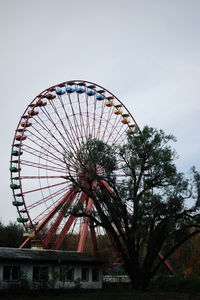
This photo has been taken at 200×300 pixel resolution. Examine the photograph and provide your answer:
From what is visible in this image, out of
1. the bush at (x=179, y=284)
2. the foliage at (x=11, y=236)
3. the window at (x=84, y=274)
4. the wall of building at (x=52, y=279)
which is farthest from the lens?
the foliage at (x=11, y=236)

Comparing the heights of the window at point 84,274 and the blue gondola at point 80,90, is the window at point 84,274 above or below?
below

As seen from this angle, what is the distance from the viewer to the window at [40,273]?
96.5ft

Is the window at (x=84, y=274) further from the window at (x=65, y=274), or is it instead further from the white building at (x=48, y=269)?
the window at (x=65, y=274)

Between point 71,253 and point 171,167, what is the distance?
10448mm

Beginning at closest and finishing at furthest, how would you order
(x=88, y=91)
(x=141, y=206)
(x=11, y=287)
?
(x=11, y=287), (x=141, y=206), (x=88, y=91)

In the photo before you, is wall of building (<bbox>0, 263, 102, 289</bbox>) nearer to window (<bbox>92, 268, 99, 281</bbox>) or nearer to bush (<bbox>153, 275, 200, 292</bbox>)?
window (<bbox>92, 268, 99, 281</bbox>)

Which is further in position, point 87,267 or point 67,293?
point 87,267

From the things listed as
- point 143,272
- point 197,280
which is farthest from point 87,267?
point 197,280

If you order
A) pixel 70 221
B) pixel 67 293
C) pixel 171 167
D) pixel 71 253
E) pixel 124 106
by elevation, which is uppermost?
pixel 124 106

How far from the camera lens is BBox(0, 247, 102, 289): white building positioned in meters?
27.9

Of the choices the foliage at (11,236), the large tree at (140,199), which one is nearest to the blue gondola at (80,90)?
the large tree at (140,199)

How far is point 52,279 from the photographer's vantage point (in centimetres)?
2931

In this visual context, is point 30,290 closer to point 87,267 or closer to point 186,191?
point 87,267

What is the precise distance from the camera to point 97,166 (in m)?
34.0
